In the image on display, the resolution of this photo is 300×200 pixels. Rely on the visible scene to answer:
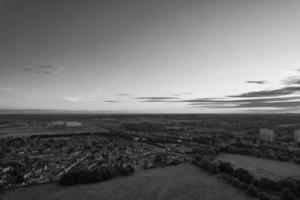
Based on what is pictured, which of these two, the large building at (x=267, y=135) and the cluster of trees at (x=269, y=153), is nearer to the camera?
the cluster of trees at (x=269, y=153)

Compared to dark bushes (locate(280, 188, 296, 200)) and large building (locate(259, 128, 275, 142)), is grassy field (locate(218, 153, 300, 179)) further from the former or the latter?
large building (locate(259, 128, 275, 142))

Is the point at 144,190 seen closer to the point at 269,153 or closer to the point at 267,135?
the point at 269,153

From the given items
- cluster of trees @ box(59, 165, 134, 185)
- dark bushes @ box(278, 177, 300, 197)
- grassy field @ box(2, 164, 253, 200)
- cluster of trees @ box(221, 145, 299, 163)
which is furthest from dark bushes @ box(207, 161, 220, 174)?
cluster of trees @ box(221, 145, 299, 163)

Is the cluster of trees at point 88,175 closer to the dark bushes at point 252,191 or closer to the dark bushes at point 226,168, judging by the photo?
the dark bushes at point 226,168

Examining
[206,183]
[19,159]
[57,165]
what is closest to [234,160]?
[206,183]

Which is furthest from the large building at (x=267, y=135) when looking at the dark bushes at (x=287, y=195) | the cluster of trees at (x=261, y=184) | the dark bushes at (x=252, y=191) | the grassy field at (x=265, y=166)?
the dark bushes at (x=252, y=191)

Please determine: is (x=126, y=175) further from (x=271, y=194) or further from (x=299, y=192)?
(x=299, y=192)
